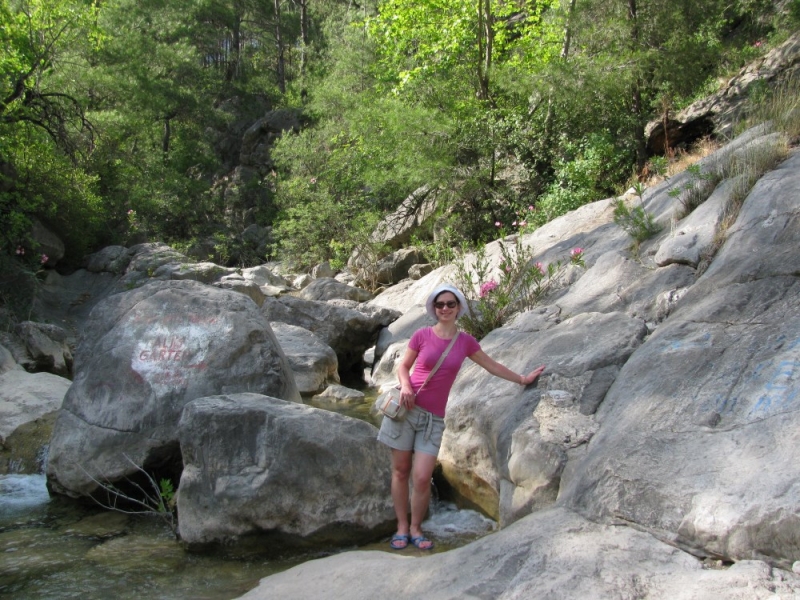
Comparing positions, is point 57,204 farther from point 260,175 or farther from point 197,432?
point 260,175

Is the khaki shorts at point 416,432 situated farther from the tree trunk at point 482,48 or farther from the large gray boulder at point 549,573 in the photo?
the tree trunk at point 482,48

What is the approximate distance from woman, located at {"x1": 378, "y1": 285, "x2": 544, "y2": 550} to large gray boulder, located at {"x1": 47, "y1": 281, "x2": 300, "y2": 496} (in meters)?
2.05

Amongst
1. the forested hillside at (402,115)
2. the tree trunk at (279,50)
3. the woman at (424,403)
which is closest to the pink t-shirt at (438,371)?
the woman at (424,403)

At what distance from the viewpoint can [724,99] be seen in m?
11.2

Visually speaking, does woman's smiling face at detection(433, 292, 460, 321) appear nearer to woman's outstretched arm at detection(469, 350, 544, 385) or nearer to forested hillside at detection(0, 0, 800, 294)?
woman's outstretched arm at detection(469, 350, 544, 385)

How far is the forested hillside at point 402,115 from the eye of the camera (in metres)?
11.3

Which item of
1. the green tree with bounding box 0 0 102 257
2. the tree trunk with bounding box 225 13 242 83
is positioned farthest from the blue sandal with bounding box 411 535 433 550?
the tree trunk with bounding box 225 13 242 83

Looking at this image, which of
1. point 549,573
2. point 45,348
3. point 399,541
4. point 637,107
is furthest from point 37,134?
point 549,573

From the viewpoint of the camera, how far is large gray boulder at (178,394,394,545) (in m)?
4.23

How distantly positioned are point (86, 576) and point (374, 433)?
1936 mm

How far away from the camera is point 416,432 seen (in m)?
3.98

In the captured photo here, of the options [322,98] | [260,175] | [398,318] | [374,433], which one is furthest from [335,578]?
[260,175]

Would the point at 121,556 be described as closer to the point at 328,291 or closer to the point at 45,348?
the point at 45,348

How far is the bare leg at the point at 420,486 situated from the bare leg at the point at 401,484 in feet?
0.16
